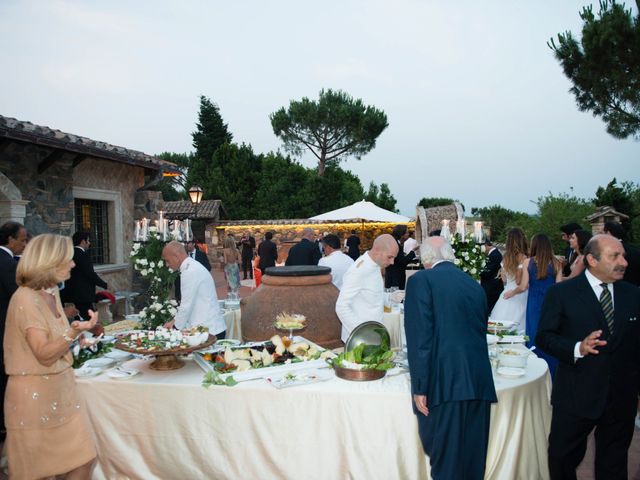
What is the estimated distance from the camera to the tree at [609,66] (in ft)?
41.1

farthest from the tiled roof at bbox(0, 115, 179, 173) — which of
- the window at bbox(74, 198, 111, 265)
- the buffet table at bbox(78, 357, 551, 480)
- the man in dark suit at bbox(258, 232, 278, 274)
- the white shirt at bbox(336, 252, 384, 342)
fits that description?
the white shirt at bbox(336, 252, 384, 342)

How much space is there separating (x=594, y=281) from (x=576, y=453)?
100 centimetres

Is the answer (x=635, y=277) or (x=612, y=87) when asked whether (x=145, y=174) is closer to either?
(x=635, y=277)

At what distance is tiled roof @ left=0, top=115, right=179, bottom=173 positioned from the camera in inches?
242

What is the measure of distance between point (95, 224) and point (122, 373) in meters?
6.55

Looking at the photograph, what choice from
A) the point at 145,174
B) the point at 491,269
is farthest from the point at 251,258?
the point at 491,269

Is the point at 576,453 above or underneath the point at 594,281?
underneath

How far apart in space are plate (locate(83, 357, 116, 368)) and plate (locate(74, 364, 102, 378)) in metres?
0.05

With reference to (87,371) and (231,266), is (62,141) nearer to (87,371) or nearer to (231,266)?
(87,371)

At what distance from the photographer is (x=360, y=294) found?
428 cm

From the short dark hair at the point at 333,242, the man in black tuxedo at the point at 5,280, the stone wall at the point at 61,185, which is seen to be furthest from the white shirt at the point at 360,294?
the stone wall at the point at 61,185

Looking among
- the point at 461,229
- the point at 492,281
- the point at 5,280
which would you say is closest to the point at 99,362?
the point at 5,280

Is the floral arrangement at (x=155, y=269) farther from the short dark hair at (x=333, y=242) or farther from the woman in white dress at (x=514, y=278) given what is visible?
the woman in white dress at (x=514, y=278)

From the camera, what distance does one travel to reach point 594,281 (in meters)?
2.82
